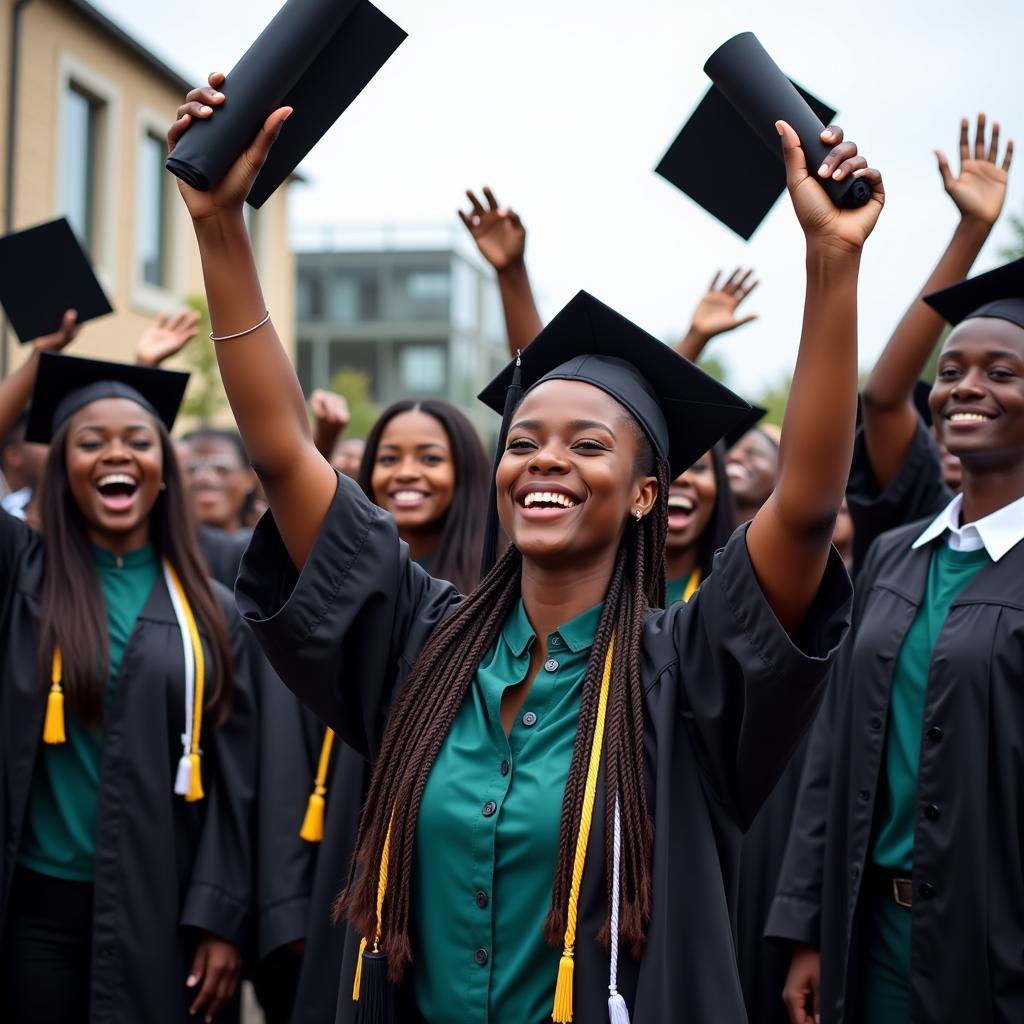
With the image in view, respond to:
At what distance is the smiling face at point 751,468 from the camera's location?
5676mm

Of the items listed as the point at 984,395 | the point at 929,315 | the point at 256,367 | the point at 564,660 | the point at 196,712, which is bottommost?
the point at 196,712

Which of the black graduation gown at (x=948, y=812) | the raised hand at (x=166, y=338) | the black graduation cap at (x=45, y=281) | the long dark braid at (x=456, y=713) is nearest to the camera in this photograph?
the long dark braid at (x=456, y=713)

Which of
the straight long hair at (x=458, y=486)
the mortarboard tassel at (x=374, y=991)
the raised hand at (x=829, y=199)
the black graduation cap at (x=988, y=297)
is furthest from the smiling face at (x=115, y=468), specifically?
the raised hand at (x=829, y=199)

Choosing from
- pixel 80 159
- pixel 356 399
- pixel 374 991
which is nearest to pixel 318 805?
pixel 374 991

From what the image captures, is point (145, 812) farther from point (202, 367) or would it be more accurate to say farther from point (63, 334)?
point (202, 367)

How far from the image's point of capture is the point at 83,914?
12.1 ft

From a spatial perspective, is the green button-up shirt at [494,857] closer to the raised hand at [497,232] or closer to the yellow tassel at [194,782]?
the yellow tassel at [194,782]

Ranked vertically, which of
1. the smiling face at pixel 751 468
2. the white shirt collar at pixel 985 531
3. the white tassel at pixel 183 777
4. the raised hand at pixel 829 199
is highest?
the raised hand at pixel 829 199

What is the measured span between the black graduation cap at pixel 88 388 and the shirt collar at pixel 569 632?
2.20 m

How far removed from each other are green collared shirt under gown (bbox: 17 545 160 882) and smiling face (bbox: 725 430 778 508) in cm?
288

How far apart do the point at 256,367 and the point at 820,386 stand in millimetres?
1040

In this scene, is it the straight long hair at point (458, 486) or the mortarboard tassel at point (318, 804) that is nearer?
the mortarboard tassel at point (318, 804)

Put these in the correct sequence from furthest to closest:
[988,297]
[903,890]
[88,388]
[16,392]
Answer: [16,392] → [88,388] → [988,297] → [903,890]

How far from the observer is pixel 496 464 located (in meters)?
2.59
